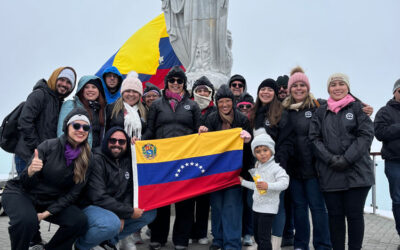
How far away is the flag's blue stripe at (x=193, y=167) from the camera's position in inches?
180

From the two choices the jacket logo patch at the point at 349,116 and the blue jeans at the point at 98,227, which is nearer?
the blue jeans at the point at 98,227

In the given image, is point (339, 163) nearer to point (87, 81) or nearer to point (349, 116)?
point (349, 116)

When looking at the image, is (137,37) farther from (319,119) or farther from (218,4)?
(319,119)

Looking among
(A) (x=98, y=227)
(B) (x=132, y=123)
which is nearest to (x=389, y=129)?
(B) (x=132, y=123)

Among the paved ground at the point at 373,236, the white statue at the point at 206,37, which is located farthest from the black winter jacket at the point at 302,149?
the white statue at the point at 206,37

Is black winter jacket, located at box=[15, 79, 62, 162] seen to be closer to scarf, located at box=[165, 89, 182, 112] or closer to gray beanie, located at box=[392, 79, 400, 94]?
scarf, located at box=[165, 89, 182, 112]

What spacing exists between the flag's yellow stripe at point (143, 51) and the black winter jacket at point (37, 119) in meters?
10.9

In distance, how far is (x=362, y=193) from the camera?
148 inches

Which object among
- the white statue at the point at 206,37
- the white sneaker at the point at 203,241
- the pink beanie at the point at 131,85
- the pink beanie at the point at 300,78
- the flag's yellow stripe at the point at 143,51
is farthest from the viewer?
the flag's yellow stripe at the point at 143,51

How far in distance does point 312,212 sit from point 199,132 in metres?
1.66

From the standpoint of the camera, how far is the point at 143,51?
15.7 meters

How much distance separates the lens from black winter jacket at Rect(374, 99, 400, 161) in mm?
4926

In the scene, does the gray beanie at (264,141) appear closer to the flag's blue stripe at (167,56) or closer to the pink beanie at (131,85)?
the pink beanie at (131,85)

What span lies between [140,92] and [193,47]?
350 cm
